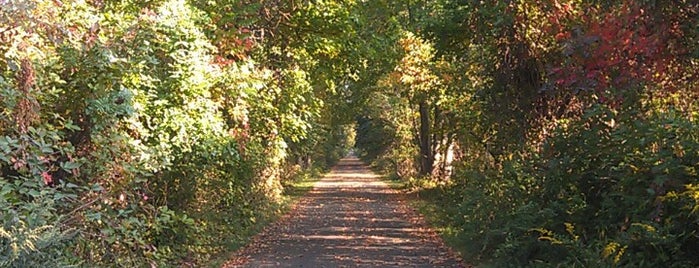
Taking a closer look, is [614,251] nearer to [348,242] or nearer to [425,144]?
[348,242]

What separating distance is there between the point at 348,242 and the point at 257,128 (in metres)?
3.22

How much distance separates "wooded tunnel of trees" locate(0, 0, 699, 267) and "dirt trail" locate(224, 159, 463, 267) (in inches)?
31.0

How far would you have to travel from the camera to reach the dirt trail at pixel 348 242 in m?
12.1

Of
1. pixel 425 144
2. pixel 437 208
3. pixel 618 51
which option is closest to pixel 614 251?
pixel 618 51

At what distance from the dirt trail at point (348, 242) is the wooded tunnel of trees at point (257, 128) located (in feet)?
2.58

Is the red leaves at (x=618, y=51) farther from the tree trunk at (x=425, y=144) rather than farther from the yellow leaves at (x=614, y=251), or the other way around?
the tree trunk at (x=425, y=144)

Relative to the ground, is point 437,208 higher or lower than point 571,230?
lower

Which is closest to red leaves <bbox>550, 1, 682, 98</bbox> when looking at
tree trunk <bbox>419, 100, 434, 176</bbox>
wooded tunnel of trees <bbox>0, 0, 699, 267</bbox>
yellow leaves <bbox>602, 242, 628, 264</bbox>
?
wooded tunnel of trees <bbox>0, 0, 699, 267</bbox>

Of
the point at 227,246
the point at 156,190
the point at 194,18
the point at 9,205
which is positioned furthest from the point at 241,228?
the point at 9,205

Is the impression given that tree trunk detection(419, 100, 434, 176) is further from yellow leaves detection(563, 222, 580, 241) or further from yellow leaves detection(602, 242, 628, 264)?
yellow leaves detection(602, 242, 628, 264)

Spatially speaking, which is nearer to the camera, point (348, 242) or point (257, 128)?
point (348, 242)

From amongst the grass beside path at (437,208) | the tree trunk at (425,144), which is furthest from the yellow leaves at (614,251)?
the tree trunk at (425,144)

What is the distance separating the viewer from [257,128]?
50.2 ft

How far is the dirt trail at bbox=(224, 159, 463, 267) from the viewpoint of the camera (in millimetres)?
12082
